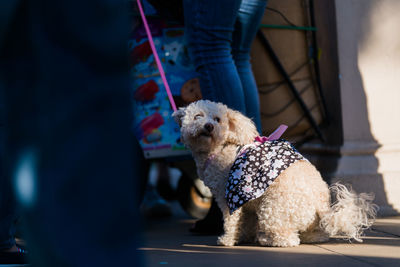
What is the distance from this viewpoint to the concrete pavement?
7.07 ft

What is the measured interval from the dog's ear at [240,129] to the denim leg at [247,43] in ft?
1.12

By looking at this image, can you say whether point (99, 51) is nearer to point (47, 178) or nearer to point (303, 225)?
point (47, 178)

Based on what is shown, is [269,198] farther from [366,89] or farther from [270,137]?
[366,89]

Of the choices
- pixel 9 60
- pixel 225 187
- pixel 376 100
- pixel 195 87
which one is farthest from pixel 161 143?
pixel 9 60

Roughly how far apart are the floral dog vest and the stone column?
47.6 inches

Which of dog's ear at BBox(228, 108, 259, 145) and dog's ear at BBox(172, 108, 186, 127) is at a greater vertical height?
dog's ear at BBox(172, 108, 186, 127)

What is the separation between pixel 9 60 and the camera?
92cm

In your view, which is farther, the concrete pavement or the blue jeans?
the blue jeans

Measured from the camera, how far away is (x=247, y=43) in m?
3.19

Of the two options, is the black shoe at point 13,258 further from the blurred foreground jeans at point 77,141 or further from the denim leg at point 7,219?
the blurred foreground jeans at point 77,141

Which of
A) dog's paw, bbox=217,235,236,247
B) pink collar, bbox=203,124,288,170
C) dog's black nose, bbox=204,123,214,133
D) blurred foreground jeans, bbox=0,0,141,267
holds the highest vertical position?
dog's black nose, bbox=204,123,214,133

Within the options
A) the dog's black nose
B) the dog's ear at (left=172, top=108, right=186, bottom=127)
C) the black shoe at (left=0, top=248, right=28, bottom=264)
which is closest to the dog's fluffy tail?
the dog's black nose

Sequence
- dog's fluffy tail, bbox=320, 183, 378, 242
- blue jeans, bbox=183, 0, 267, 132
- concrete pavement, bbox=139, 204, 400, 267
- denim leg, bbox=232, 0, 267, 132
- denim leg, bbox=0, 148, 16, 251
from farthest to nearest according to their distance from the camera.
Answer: denim leg, bbox=232, 0, 267, 132, blue jeans, bbox=183, 0, 267, 132, dog's fluffy tail, bbox=320, 183, 378, 242, denim leg, bbox=0, 148, 16, 251, concrete pavement, bbox=139, 204, 400, 267

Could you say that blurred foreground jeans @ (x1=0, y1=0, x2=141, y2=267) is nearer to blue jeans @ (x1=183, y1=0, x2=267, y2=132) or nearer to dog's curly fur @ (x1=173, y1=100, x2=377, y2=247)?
dog's curly fur @ (x1=173, y1=100, x2=377, y2=247)
